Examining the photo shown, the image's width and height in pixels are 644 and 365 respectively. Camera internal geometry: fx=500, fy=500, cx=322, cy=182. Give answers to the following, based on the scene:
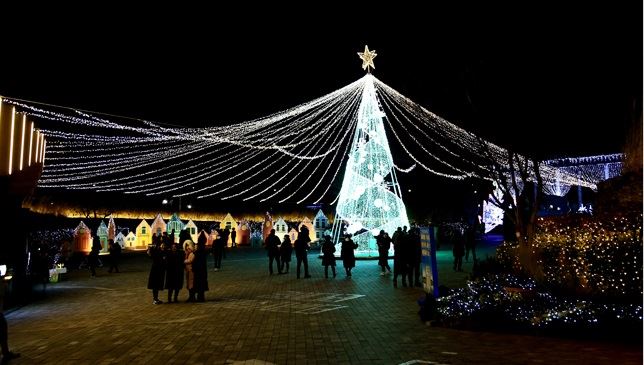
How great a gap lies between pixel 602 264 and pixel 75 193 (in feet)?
140

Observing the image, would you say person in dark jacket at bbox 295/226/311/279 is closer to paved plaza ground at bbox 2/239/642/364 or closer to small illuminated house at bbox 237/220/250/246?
paved plaza ground at bbox 2/239/642/364

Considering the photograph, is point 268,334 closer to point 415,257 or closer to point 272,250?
point 415,257

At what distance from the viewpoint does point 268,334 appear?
7.95 meters

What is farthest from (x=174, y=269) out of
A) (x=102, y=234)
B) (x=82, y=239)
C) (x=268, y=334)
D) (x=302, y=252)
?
(x=102, y=234)

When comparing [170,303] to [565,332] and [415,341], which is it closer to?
[415,341]

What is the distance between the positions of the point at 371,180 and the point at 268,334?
14.3m

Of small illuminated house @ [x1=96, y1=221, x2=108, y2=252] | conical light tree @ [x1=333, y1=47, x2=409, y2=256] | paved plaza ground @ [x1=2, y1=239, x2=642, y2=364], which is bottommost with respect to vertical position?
paved plaza ground @ [x1=2, y1=239, x2=642, y2=364]

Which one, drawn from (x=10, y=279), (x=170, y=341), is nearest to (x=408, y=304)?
(x=170, y=341)

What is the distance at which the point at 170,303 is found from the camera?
1155 centimetres

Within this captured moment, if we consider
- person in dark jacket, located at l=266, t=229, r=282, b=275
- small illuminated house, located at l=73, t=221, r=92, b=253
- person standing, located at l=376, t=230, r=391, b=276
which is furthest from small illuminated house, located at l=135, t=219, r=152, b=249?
person standing, located at l=376, t=230, r=391, b=276

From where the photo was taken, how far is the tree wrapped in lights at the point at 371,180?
71.1ft

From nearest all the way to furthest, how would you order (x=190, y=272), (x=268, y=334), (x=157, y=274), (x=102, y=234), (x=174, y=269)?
(x=268, y=334) < (x=157, y=274) < (x=174, y=269) < (x=190, y=272) < (x=102, y=234)

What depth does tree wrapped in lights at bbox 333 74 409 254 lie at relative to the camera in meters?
21.7

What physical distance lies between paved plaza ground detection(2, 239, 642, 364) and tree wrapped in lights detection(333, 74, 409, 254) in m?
8.25
